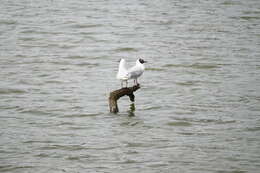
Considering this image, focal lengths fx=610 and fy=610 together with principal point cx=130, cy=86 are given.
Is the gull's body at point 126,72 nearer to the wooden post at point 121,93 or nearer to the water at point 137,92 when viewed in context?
the wooden post at point 121,93

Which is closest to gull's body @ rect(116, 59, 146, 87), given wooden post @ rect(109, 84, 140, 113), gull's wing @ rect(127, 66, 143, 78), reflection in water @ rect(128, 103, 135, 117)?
gull's wing @ rect(127, 66, 143, 78)

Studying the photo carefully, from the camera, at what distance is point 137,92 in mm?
15195

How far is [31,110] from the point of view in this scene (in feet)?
44.4

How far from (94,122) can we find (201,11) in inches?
570

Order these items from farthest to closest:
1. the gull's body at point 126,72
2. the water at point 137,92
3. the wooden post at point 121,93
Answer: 1. the gull's body at point 126,72
2. the wooden post at point 121,93
3. the water at point 137,92

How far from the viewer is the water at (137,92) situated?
35.3 feet

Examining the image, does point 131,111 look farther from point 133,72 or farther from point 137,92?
point 137,92

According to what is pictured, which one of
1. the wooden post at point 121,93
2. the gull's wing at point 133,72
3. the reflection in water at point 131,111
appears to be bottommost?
the reflection in water at point 131,111

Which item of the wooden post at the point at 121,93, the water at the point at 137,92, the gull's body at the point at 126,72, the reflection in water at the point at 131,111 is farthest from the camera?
the reflection in water at the point at 131,111

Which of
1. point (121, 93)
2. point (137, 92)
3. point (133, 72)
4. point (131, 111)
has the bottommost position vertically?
point (131, 111)

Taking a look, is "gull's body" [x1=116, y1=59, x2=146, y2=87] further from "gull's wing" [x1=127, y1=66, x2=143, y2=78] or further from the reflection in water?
the reflection in water

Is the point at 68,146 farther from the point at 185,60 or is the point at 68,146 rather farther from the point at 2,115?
the point at 185,60

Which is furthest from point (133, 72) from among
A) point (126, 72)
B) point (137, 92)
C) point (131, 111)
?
point (137, 92)

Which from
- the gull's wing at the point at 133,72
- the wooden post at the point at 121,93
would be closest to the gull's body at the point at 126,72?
the gull's wing at the point at 133,72
